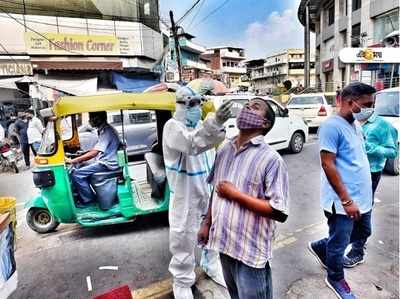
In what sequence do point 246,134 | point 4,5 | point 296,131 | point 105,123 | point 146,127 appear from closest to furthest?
point 246,134
point 105,123
point 296,131
point 146,127
point 4,5

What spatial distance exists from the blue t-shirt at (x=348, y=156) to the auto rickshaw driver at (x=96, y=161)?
276 cm

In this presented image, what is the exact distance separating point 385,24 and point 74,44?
18.4m

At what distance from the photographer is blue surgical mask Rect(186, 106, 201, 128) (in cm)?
251

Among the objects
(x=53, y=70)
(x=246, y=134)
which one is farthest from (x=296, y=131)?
(x=53, y=70)

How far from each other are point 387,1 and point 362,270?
2148 centimetres

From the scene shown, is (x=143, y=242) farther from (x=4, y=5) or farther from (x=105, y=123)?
(x=4, y=5)

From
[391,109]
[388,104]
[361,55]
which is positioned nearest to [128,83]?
[361,55]

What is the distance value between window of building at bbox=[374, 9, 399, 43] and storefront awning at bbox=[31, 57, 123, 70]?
16.1m

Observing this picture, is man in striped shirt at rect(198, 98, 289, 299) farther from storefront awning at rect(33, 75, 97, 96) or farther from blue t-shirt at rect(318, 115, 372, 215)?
storefront awning at rect(33, 75, 97, 96)

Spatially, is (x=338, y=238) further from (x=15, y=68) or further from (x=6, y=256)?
(x=15, y=68)

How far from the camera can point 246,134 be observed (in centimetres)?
185

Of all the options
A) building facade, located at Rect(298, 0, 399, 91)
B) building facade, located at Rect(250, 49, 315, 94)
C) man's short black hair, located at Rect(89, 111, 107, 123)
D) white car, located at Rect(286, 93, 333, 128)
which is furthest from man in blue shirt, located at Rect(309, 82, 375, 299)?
building facade, located at Rect(250, 49, 315, 94)

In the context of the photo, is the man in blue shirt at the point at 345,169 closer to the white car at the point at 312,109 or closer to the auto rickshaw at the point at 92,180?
the auto rickshaw at the point at 92,180

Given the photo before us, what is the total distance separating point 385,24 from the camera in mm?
20297
